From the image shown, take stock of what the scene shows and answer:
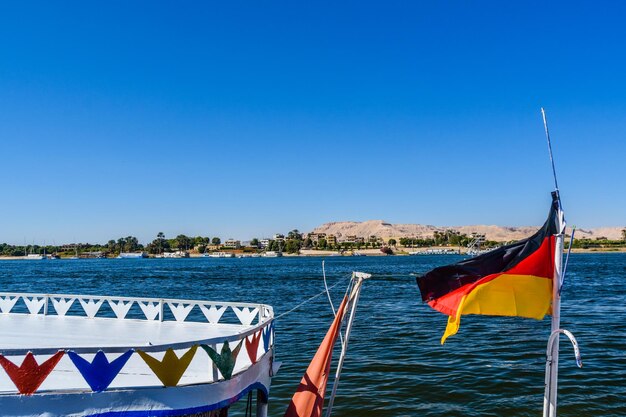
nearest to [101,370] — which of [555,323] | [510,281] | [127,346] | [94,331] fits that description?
[127,346]

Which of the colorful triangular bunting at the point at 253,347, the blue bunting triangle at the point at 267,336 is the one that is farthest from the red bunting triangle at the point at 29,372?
the blue bunting triangle at the point at 267,336

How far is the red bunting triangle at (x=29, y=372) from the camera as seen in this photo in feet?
22.6

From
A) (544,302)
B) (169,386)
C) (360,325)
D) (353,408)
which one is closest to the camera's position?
A: (169,386)

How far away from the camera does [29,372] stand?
6.98 m

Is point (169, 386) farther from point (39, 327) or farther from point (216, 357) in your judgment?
point (39, 327)

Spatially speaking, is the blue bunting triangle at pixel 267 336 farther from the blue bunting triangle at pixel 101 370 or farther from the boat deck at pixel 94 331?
the blue bunting triangle at pixel 101 370

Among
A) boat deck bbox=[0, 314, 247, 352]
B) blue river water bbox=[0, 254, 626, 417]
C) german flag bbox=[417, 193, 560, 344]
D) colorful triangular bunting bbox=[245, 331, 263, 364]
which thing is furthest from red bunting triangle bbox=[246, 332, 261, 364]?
german flag bbox=[417, 193, 560, 344]

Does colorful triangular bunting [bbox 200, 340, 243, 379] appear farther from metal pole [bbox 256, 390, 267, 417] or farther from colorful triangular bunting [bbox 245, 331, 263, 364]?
metal pole [bbox 256, 390, 267, 417]

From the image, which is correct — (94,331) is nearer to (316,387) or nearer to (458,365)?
(316,387)

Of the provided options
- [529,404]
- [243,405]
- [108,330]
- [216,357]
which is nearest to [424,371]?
[529,404]

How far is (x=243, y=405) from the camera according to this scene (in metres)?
16.5

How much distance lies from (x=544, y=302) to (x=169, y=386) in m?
5.83

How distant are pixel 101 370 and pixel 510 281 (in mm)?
6210

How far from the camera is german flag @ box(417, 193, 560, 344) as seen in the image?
870cm
